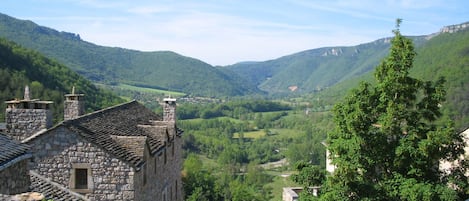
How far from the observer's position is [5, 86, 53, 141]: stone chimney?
1571 cm

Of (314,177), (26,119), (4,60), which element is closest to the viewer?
(314,177)

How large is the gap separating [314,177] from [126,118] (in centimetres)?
1047

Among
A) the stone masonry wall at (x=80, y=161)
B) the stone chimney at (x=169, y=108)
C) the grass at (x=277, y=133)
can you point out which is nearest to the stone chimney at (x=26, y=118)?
the stone masonry wall at (x=80, y=161)

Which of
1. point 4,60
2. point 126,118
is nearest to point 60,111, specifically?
point 4,60

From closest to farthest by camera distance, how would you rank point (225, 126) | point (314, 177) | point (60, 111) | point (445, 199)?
point (445, 199)
point (314, 177)
point (60, 111)
point (225, 126)

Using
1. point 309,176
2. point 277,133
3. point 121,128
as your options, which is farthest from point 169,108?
point 277,133

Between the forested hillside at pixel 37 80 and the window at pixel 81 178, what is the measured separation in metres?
42.9

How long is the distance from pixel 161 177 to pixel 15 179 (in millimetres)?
10501

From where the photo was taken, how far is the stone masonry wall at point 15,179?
29.5 ft

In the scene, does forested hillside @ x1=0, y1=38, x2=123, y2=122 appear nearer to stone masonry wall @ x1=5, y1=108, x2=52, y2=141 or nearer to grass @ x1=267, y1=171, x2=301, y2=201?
stone masonry wall @ x1=5, y1=108, x2=52, y2=141

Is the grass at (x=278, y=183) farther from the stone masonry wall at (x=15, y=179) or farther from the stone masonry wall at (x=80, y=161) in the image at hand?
the stone masonry wall at (x=15, y=179)

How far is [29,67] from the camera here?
7806cm

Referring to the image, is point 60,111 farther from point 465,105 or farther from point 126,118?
point 465,105

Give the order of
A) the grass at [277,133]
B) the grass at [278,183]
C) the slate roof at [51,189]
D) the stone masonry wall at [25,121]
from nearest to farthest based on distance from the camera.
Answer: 1. the slate roof at [51,189]
2. the stone masonry wall at [25,121]
3. the grass at [278,183]
4. the grass at [277,133]
